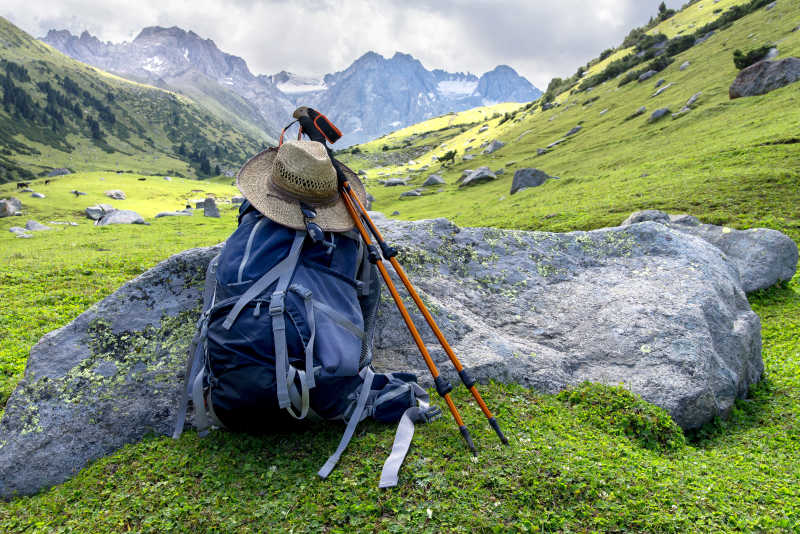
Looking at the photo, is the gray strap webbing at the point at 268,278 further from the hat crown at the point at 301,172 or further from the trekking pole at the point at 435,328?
the trekking pole at the point at 435,328

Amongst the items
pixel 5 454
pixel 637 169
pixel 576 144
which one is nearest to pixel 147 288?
pixel 5 454

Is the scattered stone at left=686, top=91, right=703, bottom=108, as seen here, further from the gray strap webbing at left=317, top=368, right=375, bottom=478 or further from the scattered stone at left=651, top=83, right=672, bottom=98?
the gray strap webbing at left=317, top=368, right=375, bottom=478

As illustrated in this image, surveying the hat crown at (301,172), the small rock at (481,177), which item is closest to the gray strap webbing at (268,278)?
the hat crown at (301,172)

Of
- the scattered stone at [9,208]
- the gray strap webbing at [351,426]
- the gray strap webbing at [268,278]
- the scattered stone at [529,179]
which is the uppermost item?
the scattered stone at [9,208]

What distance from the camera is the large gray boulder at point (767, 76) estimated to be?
31.5m

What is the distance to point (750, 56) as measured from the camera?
37656 millimetres

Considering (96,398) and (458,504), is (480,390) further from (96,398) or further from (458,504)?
(96,398)

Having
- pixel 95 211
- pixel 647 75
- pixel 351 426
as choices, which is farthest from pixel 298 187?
pixel 647 75

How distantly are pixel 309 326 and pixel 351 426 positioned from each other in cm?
128

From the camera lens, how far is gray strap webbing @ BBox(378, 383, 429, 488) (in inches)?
155

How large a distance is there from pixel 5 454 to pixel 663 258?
10.7 m

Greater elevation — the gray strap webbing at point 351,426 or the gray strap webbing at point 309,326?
the gray strap webbing at point 309,326

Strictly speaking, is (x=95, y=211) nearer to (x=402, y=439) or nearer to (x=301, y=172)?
(x=301, y=172)

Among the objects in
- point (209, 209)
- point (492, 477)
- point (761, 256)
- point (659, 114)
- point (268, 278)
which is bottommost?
point (761, 256)
